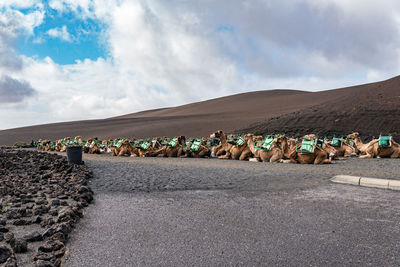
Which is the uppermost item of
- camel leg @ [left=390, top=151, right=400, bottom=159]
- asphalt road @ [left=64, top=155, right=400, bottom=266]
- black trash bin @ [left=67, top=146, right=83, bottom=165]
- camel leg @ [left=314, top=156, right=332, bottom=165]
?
black trash bin @ [left=67, top=146, right=83, bottom=165]

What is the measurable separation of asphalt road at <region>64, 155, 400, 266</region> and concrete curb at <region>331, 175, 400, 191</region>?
48 centimetres

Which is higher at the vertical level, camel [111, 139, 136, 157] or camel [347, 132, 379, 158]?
camel [111, 139, 136, 157]

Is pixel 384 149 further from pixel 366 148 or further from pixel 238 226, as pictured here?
pixel 238 226

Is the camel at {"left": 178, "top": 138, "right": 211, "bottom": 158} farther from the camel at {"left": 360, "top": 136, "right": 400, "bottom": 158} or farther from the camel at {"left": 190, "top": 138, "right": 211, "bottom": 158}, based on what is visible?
the camel at {"left": 360, "top": 136, "right": 400, "bottom": 158}

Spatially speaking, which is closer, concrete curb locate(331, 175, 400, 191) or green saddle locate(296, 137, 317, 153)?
concrete curb locate(331, 175, 400, 191)

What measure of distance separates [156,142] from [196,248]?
1941 centimetres

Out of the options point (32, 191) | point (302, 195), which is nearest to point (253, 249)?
point (302, 195)

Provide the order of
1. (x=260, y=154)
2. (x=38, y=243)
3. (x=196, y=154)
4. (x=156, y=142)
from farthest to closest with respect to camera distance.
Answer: (x=156, y=142)
(x=196, y=154)
(x=260, y=154)
(x=38, y=243)

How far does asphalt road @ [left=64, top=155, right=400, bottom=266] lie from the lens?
4234 millimetres

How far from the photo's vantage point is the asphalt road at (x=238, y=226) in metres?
4.23

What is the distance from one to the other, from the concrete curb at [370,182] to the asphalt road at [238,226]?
48 centimetres

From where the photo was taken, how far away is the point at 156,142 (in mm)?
23688

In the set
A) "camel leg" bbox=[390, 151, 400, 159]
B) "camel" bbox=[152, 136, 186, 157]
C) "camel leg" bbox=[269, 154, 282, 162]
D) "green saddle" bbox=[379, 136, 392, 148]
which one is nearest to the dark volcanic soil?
"camel leg" bbox=[269, 154, 282, 162]

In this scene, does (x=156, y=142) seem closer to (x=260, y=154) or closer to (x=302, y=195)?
(x=260, y=154)
